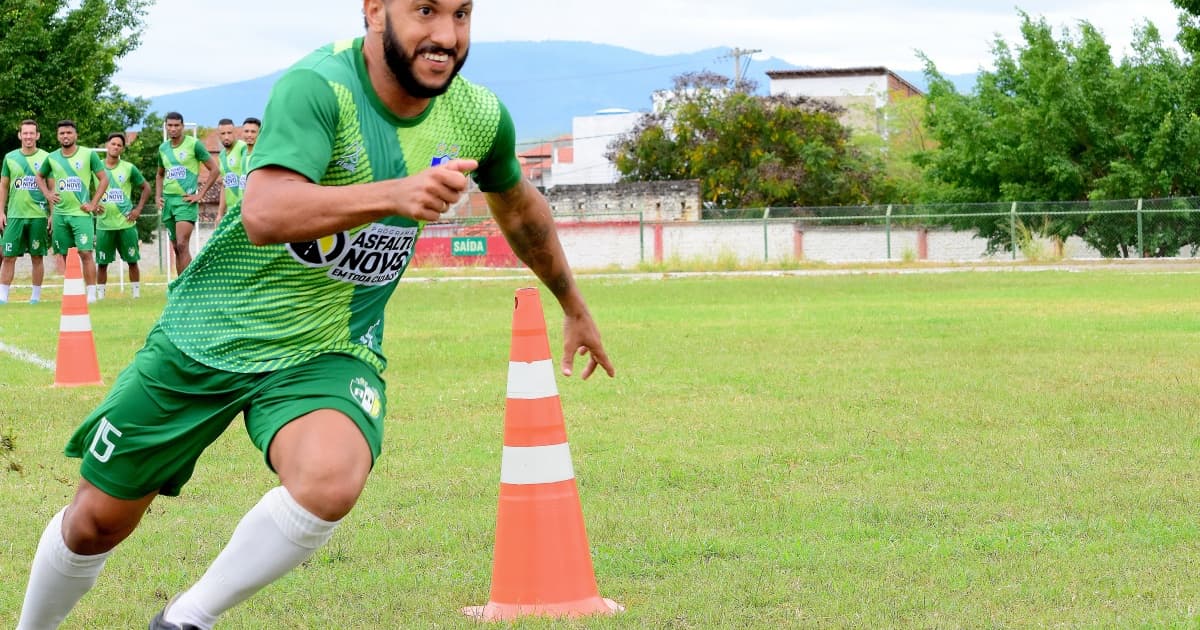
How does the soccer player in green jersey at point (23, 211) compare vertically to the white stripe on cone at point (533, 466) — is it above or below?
above

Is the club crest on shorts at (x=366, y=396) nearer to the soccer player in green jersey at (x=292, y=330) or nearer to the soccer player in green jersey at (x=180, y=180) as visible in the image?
the soccer player in green jersey at (x=292, y=330)

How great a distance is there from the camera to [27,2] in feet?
123

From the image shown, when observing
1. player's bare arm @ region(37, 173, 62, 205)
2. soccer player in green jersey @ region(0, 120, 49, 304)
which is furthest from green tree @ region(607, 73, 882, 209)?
player's bare arm @ region(37, 173, 62, 205)

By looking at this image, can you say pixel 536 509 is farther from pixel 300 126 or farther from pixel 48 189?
pixel 48 189

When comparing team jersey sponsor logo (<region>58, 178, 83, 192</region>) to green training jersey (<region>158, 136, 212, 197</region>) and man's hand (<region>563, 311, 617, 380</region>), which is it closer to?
green training jersey (<region>158, 136, 212, 197</region>)

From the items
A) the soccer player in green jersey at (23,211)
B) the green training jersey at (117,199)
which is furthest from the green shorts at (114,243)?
the soccer player in green jersey at (23,211)

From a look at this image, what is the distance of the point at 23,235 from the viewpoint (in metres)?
21.8

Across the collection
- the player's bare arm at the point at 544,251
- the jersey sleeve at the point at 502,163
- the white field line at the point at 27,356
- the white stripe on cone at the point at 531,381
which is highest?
the jersey sleeve at the point at 502,163

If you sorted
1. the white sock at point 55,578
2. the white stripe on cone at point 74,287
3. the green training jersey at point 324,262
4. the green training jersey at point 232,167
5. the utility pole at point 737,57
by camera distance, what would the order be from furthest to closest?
the utility pole at point 737,57
the green training jersey at point 232,167
the white stripe on cone at point 74,287
the white sock at point 55,578
the green training jersey at point 324,262

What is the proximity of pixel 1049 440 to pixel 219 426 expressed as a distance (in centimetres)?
526

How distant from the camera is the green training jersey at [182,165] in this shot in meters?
21.3

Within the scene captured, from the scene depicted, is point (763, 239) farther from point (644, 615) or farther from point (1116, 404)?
point (644, 615)

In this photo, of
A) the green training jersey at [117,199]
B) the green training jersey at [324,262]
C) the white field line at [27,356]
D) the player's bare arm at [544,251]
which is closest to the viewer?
the green training jersey at [324,262]

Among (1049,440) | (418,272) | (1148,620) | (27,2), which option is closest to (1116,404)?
(1049,440)
